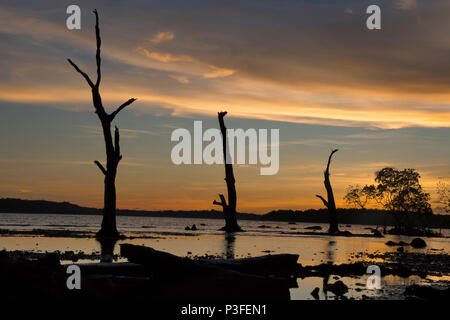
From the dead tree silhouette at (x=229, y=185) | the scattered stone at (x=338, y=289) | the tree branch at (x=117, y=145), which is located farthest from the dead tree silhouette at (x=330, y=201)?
the scattered stone at (x=338, y=289)

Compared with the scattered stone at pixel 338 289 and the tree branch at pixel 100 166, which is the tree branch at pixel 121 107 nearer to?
the tree branch at pixel 100 166

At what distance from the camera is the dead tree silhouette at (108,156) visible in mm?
30422

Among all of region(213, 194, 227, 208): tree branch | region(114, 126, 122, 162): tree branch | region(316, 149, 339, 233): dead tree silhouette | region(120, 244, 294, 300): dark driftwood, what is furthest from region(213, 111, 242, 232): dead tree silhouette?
region(120, 244, 294, 300): dark driftwood

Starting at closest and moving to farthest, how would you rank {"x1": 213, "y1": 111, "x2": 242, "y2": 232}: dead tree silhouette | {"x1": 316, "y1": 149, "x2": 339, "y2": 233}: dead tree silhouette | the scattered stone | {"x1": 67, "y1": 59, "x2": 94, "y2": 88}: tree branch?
1. the scattered stone
2. {"x1": 67, "y1": 59, "x2": 94, "y2": 88}: tree branch
3. {"x1": 213, "y1": 111, "x2": 242, "y2": 232}: dead tree silhouette
4. {"x1": 316, "y1": 149, "x2": 339, "y2": 233}: dead tree silhouette

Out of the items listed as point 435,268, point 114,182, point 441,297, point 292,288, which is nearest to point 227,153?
point 114,182

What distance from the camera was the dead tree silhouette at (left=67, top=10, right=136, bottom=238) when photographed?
99.8 ft

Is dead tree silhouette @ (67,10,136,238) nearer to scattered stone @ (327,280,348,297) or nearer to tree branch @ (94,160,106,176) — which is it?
tree branch @ (94,160,106,176)

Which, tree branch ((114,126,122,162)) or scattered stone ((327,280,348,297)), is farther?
tree branch ((114,126,122,162))

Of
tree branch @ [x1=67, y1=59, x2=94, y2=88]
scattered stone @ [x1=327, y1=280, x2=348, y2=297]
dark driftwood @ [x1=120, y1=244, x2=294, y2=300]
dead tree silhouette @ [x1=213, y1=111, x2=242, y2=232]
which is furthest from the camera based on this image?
dead tree silhouette @ [x1=213, y1=111, x2=242, y2=232]

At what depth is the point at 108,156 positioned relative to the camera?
31.2 metres

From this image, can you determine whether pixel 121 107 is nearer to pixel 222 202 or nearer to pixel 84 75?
pixel 84 75

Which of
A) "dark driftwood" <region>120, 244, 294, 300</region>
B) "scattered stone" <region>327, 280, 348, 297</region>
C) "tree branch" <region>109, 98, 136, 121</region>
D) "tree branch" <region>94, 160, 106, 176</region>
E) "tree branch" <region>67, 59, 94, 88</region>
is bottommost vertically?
"scattered stone" <region>327, 280, 348, 297</region>
